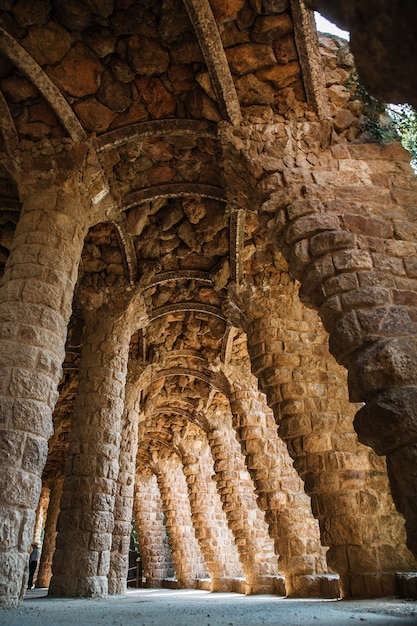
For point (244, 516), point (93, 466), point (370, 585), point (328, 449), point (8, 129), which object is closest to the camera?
point (370, 585)

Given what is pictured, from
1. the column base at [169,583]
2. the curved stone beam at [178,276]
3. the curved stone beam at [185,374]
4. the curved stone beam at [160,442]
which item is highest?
the curved stone beam at [178,276]

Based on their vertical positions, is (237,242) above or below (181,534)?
above

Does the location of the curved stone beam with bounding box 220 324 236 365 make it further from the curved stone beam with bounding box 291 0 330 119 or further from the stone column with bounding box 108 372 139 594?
the curved stone beam with bounding box 291 0 330 119

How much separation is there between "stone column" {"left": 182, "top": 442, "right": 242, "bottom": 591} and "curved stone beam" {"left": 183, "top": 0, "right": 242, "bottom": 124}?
12.7m

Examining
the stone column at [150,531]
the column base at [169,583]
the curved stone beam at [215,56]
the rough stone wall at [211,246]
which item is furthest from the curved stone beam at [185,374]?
the column base at [169,583]

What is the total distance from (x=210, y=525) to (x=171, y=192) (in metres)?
11.5

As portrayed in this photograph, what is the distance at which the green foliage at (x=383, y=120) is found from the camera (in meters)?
5.00

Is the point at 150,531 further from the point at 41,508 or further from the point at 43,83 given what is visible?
the point at 43,83

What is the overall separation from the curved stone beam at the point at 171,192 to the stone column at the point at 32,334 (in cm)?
107

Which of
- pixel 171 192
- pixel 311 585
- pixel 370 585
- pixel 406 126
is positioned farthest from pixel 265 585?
pixel 406 126

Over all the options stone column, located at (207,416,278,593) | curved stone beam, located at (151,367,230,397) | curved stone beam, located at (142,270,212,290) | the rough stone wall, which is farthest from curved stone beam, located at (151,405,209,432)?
curved stone beam, located at (142,270,212,290)

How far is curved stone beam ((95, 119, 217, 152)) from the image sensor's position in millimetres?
5656

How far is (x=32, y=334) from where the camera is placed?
4293mm

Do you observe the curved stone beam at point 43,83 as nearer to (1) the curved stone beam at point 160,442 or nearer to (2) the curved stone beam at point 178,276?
(2) the curved stone beam at point 178,276
